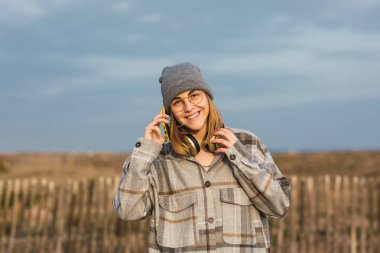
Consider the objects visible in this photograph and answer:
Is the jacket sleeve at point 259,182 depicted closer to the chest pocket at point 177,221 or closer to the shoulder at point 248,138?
the shoulder at point 248,138

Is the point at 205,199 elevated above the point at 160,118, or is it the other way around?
the point at 160,118

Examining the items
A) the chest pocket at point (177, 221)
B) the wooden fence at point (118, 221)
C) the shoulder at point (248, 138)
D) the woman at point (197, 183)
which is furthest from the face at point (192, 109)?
the wooden fence at point (118, 221)

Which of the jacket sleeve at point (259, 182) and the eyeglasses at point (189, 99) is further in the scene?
the eyeglasses at point (189, 99)

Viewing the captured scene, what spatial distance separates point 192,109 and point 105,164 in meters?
21.3

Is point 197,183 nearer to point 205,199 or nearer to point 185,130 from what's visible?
point 205,199

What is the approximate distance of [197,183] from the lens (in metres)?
2.87

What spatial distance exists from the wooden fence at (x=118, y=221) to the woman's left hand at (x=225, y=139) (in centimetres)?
568

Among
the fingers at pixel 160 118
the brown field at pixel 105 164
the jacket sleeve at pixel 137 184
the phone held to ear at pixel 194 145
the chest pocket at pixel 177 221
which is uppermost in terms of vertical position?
the brown field at pixel 105 164

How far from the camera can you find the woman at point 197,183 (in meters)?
2.80

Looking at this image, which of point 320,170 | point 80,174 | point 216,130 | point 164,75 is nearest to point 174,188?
point 216,130

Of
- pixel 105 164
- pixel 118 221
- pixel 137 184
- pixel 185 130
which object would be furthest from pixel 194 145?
pixel 105 164

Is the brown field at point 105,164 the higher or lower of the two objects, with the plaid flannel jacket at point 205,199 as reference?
higher

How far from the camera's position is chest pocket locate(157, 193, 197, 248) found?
282 cm

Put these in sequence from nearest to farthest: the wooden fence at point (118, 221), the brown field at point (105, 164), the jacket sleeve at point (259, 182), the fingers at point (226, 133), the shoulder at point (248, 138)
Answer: the jacket sleeve at point (259, 182), the fingers at point (226, 133), the shoulder at point (248, 138), the wooden fence at point (118, 221), the brown field at point (105, 164)
